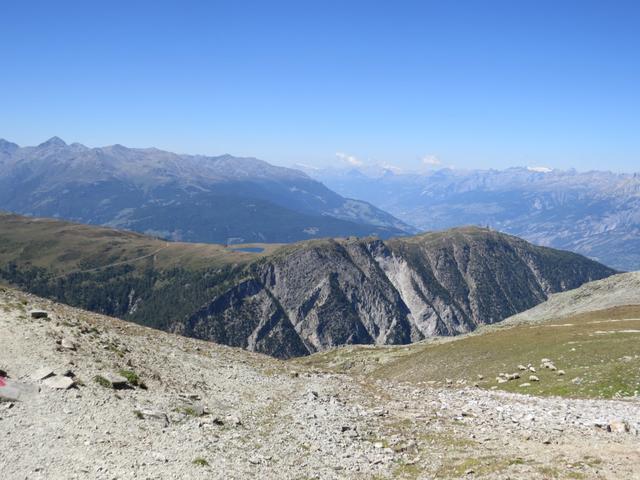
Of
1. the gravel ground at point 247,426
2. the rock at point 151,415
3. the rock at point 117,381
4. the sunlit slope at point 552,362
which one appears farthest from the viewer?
the sunlit slope at point 552,362

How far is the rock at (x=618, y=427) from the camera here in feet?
93.9

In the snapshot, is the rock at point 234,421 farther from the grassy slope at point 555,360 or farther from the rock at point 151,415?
the grassy slope at point 555,360

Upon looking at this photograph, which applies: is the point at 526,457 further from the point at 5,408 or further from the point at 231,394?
the point at 5,408

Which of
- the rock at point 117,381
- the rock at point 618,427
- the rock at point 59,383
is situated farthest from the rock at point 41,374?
the rock at point 618,427

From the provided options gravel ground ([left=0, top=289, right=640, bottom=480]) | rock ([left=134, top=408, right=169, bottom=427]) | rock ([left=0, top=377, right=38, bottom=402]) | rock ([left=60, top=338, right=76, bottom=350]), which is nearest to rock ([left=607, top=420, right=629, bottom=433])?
gravel ground ([left=0, top=289, right=640, bottom=480])

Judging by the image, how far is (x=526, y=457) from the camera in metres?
24.9

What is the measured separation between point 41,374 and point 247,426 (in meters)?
12.2

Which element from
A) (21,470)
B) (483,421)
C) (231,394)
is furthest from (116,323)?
(483,421)

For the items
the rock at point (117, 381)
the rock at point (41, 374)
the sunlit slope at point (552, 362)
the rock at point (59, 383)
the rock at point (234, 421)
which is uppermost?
the rock at point (41, 374)

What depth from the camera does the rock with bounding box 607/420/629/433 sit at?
28636 mm

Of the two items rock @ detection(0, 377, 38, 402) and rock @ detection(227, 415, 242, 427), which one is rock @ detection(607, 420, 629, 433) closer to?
rock @ detection(227, 415, 242, 427)

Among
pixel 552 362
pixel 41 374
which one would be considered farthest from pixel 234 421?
pixel 552 362

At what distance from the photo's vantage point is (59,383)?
28094 mm

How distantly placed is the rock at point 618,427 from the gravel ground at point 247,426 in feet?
0.34
